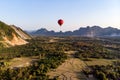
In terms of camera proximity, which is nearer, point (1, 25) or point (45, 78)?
point (45, 78)

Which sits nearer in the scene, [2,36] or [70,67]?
[70,67]

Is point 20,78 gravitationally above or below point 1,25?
below

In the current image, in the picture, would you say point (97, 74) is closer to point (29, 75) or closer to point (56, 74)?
point (56, 74)

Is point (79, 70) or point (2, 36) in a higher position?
point (2, 36)

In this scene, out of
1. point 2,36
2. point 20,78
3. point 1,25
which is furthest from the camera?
point 1,25

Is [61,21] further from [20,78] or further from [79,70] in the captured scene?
[20,78]

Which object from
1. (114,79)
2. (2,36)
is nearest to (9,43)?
(2,36)

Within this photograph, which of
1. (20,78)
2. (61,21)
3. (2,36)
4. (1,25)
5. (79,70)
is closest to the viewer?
(20,78)

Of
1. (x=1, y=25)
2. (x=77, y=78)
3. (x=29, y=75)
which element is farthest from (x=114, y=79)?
(x=1, y=25)

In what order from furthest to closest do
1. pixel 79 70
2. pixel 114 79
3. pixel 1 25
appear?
pixel 1 25
pixel 79 70
pixel 114 79
